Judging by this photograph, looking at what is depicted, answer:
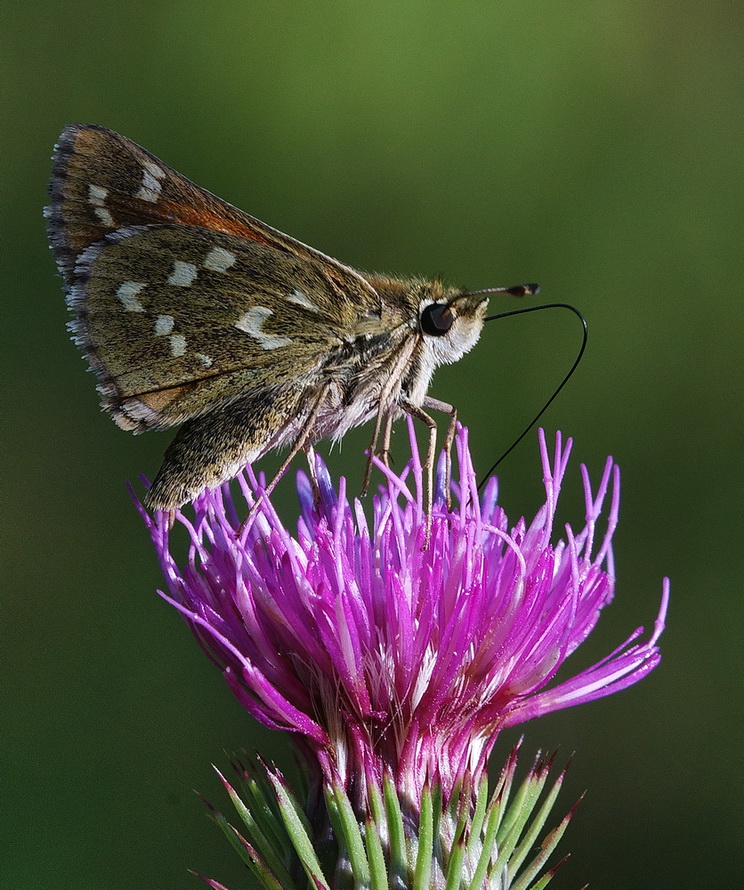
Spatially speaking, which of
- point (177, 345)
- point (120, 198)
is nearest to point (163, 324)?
point (177, 345)

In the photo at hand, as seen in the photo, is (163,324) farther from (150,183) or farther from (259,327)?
(150,183)

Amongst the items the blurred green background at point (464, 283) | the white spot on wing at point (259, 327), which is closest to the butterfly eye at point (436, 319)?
the white spot on wing at point (259, 327)

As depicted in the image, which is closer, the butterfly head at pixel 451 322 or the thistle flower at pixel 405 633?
the thistle flower at pixel 405 633

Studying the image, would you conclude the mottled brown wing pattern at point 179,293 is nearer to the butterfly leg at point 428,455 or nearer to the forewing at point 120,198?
the forewing at point 120,198

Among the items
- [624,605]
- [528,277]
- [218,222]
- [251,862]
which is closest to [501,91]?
[528,277]

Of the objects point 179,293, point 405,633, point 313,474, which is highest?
point 179,293

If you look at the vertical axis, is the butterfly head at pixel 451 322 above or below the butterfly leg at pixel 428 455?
above

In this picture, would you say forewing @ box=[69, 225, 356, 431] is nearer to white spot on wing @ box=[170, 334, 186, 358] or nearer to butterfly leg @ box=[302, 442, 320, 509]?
white spot on wing @ box=[170, 334, 186, 358]
